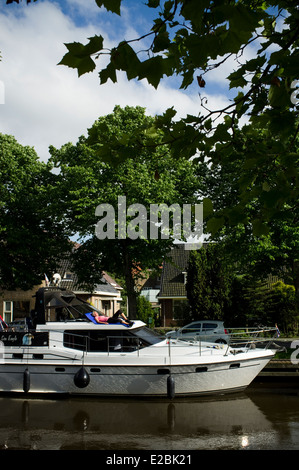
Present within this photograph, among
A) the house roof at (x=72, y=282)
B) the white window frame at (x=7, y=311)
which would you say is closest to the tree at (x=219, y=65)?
the house roof at (x=72, y=282)

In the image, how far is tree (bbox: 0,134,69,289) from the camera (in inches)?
1078

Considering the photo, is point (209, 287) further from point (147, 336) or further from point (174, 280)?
point (147, 336)

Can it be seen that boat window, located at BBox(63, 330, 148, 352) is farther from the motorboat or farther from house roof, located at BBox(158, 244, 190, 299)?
house roof, located at BBox(158, 244, 190, 299)

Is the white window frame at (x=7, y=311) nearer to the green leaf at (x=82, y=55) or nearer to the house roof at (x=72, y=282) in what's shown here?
the house roof at (x=72, y=282)

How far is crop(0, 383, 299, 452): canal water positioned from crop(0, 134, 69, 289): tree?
14414 mm

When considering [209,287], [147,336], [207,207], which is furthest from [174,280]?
[207,207]

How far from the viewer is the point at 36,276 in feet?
92.1

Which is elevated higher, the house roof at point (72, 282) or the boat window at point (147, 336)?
the house roof at point (72, 282)

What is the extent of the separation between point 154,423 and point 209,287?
19321 mm

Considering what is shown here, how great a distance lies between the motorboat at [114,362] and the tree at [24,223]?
1315cm

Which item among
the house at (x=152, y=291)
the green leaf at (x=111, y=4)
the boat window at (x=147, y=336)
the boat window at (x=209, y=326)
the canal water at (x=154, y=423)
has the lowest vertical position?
the canal water at (x=154, y=423)

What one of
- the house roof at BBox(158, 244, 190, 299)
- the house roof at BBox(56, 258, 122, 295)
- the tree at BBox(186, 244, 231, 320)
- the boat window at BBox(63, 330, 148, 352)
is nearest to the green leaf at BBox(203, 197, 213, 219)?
the boat window at BBox(63, 330, 148, 352)

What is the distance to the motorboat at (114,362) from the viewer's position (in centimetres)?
1358
